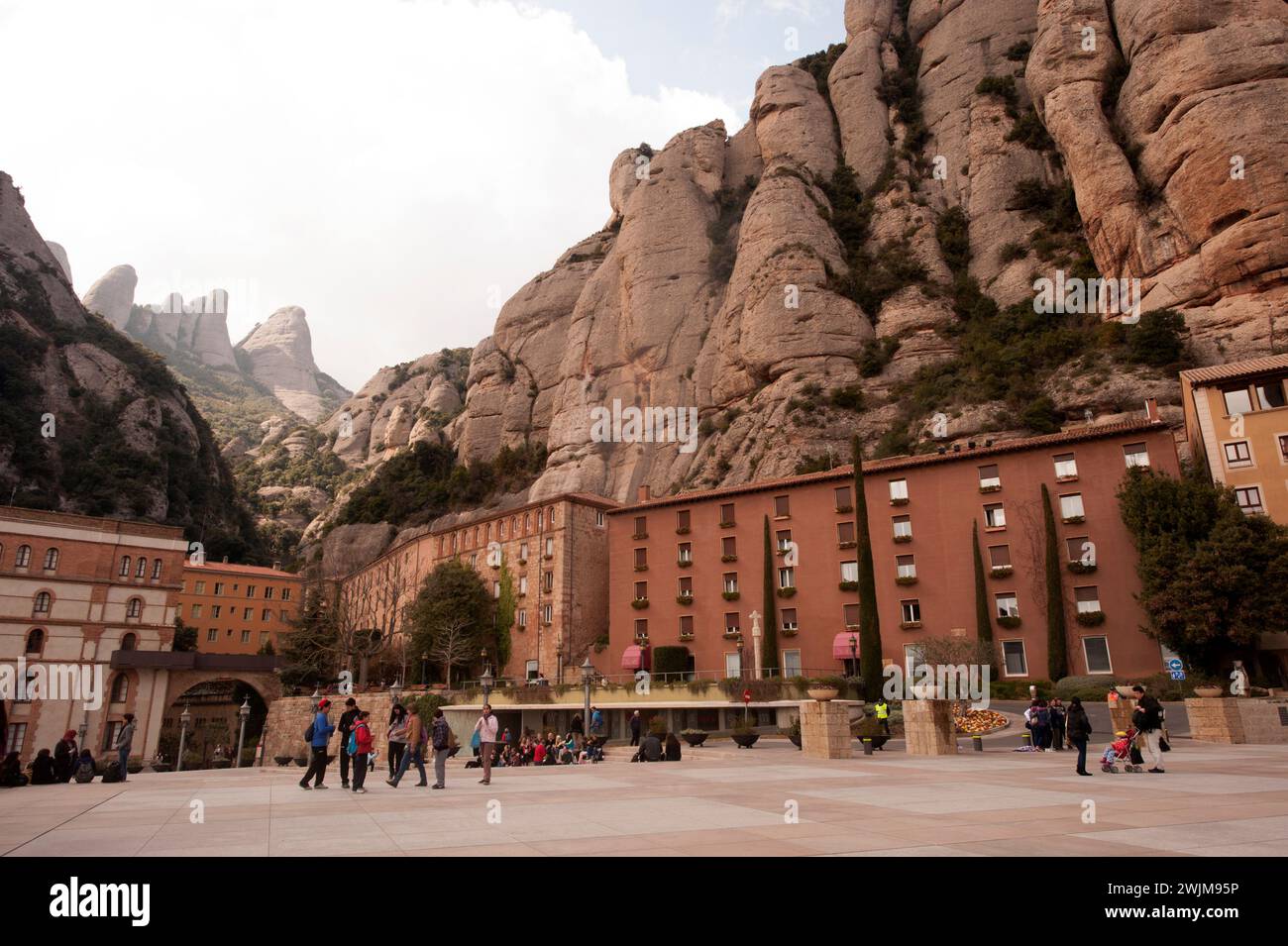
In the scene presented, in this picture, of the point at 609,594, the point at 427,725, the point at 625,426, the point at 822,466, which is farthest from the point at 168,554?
the point at 822,466

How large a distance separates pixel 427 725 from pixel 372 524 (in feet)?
151

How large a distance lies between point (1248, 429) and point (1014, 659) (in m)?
17.4

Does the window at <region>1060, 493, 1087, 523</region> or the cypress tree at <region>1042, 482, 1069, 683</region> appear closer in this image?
the cypress tree at <region>1042, 482, 1069, 683</region>

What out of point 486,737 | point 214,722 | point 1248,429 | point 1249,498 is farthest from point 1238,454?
point 214,722

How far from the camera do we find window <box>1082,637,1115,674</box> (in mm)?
39469

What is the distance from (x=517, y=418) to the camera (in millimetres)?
90562

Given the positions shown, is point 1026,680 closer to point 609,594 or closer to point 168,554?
point 609,594

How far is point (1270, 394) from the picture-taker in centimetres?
3969

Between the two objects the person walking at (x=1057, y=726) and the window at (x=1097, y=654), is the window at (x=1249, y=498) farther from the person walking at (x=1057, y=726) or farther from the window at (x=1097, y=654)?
the person walking at (x=1057, y=726)

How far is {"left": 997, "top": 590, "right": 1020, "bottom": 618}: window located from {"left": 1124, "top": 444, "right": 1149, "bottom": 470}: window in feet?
31.0

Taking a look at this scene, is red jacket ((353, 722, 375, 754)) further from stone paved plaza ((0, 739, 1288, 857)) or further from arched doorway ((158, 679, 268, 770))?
arched doorway ((158, 679, 268, 770))

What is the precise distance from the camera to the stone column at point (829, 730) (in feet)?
70.4

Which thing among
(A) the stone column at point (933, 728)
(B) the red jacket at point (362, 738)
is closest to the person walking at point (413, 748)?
(B) the red jacket at point (362, 738)

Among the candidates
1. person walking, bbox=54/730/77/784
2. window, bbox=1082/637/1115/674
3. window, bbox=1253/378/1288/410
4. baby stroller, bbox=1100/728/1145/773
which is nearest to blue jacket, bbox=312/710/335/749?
person walking, bbox=54/730/77/784
